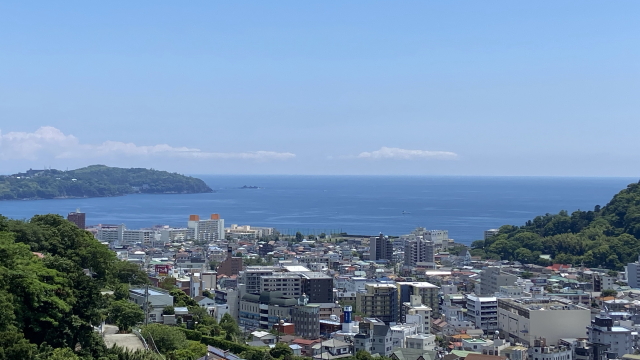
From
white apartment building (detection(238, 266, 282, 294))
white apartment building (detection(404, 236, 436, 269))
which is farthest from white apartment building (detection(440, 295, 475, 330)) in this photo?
white apartment building (detection(404, 236, 436, 269))

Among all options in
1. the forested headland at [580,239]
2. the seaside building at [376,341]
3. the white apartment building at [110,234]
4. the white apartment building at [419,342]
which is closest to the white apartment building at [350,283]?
the white apartment building at [419,342]

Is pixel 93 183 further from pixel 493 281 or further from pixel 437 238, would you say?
pixel 493 281

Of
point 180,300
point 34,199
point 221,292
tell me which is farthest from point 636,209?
point 34,199

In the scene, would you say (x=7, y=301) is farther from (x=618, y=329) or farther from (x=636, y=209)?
(x=636, y=209)

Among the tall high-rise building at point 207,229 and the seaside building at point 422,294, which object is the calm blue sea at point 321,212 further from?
the seaside building at point 422,294

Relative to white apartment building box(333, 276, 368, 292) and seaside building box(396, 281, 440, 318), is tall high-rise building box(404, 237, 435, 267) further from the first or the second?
seaside building box(396, 281, 440, 318)

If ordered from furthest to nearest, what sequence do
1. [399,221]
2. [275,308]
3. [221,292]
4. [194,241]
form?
1. [399,221]
2. [194,241]
3. [221,292]
4. [275,308]
